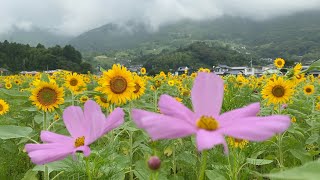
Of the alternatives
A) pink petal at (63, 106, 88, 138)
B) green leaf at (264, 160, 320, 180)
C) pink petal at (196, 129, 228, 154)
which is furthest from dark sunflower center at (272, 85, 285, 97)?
green leaf at (264, 160, 320, 180)

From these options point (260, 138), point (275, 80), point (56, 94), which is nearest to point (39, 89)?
point (56, 94)

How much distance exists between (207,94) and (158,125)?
0.21 meters

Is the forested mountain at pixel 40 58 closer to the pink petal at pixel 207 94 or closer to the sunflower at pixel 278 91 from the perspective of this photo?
the sunflower at pixel 278 91

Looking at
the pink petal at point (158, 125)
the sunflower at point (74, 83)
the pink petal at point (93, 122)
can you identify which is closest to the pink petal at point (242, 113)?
the pink petal at point (158, 125)

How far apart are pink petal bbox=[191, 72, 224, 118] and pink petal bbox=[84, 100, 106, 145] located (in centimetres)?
20

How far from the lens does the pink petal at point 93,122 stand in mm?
830

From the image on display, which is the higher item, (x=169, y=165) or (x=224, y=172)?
(x=224, y=172)

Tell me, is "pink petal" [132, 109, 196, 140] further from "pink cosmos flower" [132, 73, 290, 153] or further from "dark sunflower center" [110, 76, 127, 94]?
"dark sunflower center" [110, 76, 127, 94]

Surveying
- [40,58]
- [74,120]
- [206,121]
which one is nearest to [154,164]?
[206,121]

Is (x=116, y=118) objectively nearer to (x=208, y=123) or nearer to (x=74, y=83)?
(x=208, y=123)

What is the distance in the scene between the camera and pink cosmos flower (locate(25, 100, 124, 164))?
77cm

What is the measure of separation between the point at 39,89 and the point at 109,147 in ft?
4.38

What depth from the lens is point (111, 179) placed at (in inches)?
52.6

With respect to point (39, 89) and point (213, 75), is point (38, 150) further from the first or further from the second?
point (39, 89)
